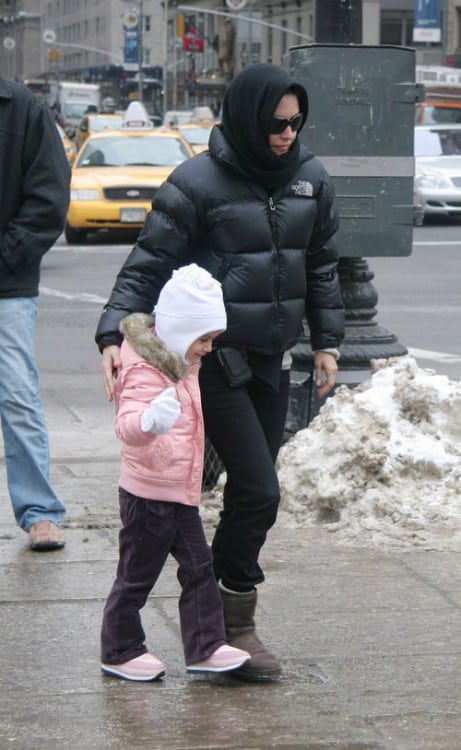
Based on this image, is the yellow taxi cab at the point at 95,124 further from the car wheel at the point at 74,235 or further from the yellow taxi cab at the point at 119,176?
the car wheel at the point at 74,235

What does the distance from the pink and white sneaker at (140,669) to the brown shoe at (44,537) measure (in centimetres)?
146

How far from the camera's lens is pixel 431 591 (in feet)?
17.5

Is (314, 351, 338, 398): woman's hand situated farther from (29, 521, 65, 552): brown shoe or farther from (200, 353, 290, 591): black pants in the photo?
(29, 521, 65, 552): brown shoe

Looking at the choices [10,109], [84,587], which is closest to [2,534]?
[84,587]

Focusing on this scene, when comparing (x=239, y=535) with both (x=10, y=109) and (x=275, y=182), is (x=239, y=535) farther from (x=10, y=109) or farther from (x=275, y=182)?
(x=10, y=109)

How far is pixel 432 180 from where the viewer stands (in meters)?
24.6

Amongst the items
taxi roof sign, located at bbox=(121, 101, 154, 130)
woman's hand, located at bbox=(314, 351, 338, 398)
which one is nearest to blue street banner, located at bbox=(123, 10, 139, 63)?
taxi roof sign, located at bbox=(121, 101, 154, 130)

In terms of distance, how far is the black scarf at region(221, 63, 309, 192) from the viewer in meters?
4.40

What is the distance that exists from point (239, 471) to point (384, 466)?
66.8 inches

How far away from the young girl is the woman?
15cm

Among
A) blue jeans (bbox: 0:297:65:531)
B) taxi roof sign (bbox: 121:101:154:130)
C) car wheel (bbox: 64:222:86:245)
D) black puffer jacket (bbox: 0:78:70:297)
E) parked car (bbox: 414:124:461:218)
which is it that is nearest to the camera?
black puffer jacket (bbox: 0:78:70:297)

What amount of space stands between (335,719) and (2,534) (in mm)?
2371

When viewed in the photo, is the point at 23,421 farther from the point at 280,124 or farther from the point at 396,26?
the point at 396,26

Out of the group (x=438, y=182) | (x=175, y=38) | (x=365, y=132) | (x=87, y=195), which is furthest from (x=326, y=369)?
(x=175, y=38)
